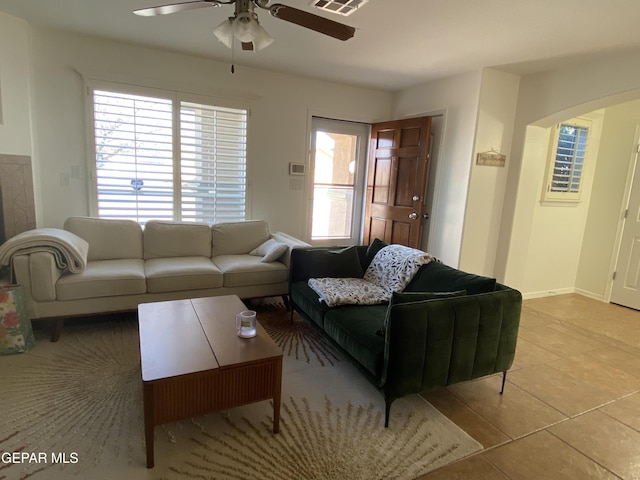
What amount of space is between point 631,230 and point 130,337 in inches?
216

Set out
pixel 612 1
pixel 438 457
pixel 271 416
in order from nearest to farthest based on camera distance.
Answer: pixel 438 457
pixel 271 416
pixel 612 1

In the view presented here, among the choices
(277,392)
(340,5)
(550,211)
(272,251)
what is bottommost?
(277,392)

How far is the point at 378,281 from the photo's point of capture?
301 centimetres

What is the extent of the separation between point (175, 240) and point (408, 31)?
2810 millimetres

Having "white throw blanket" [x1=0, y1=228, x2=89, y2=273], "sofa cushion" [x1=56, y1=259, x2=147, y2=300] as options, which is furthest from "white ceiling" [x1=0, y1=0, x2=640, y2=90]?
"sofa cushion" [x1=56, y1=259, x2=147, y2=300]

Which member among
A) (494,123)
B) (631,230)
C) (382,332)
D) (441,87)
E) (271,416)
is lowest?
(271,416)

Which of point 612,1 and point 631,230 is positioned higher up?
point 612,1

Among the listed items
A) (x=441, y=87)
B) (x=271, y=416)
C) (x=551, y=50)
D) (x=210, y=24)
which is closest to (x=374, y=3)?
(x=210, y=24)

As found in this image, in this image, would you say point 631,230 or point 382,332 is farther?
point 631,230

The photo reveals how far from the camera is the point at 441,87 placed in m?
4.11

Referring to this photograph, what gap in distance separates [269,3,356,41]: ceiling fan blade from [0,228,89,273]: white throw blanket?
2.29 metres

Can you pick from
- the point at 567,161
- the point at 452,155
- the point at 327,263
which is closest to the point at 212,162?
the point at 327,263

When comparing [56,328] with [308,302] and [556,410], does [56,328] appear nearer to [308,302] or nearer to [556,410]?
[308,302]

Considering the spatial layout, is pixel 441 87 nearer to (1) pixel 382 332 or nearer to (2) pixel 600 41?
(2) pixel 600 41
